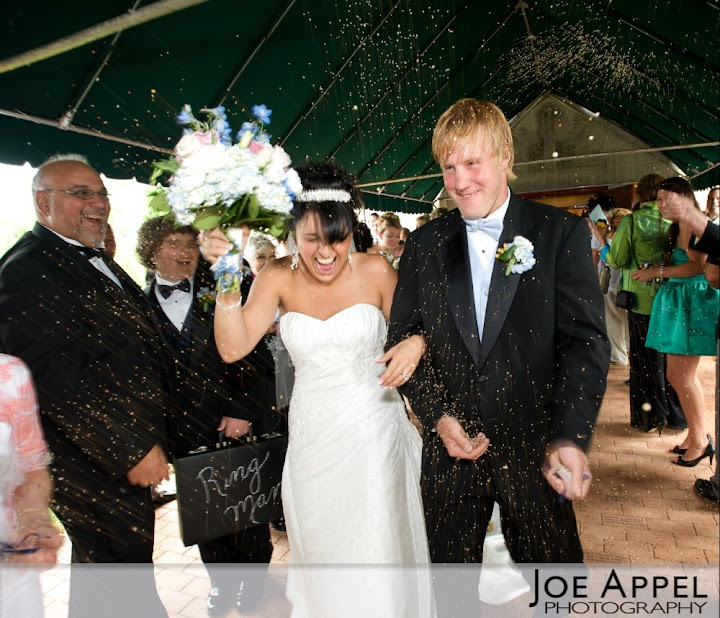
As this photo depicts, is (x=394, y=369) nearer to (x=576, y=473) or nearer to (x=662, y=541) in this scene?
(x=576, y=473)

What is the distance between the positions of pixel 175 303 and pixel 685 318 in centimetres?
135

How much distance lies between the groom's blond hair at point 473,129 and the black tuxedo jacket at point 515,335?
129 mm

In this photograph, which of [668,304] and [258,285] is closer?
[668,304]

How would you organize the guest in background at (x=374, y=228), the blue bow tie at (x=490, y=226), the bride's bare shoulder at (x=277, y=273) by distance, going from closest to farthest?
the blue bow tie at (x=490, y=226) → the bride's bare shoulder at (x=277, y=273) → the guest in background at (x=374, y=228)

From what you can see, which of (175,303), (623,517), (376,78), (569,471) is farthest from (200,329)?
(623,517)

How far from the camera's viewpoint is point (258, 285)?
143cm

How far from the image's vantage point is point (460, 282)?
959 mm

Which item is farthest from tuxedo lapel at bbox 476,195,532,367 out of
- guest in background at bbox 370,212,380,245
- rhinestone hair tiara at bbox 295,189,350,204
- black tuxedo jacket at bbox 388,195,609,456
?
guest in background at bbox 370,212,380,245

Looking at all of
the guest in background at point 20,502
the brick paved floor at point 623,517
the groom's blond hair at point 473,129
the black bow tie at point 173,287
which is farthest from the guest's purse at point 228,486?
the groom's blond hair at point 473,129

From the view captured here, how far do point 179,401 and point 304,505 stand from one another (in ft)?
1.61

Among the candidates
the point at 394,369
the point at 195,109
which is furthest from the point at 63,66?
the point at 394,369

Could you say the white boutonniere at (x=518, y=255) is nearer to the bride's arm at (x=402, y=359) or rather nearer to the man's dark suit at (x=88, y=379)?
the bride's arm at (x=402, y=359)

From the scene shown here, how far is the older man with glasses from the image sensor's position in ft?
3.57

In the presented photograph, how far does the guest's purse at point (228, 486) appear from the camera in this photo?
1.16 m
